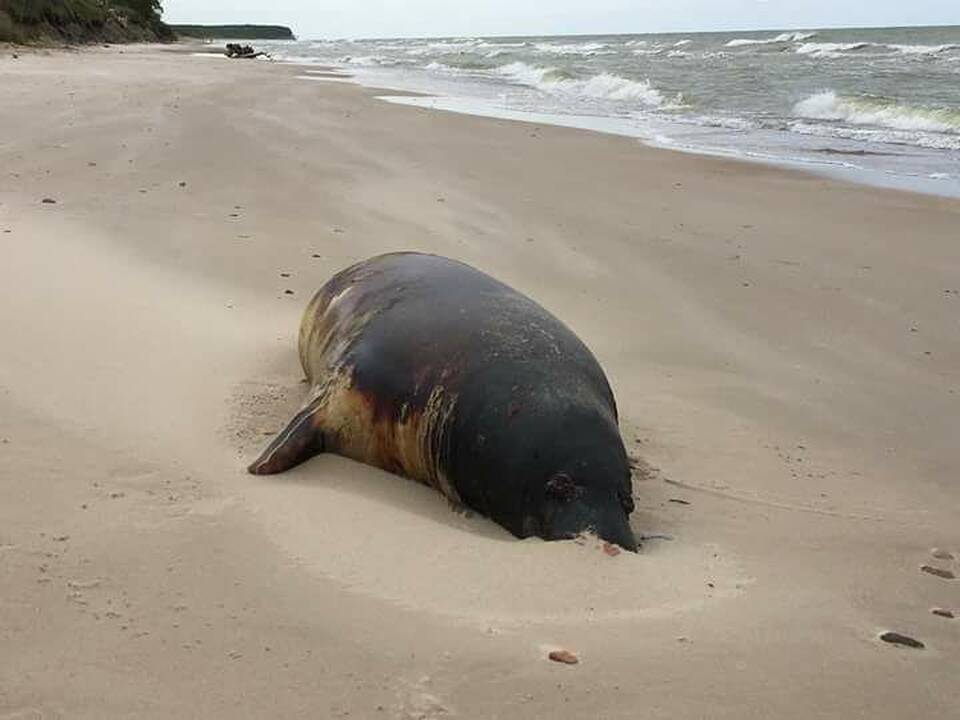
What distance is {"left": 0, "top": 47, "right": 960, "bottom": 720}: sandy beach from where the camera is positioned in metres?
2.27

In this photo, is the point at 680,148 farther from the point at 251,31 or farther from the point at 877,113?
the point at 251,31

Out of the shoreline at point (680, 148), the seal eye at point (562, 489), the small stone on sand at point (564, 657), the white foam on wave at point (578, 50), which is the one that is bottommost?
the white foam on wave at point (578, 50)

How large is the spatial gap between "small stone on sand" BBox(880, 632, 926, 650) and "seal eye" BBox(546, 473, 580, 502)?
3.12 ft

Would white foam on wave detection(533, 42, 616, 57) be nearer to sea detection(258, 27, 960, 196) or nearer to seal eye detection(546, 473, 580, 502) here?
sea detection(258, 27, 960, 196)

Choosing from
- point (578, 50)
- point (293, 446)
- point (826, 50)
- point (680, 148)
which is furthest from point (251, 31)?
point (293, 446)

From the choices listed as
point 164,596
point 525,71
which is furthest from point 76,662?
point 525,71

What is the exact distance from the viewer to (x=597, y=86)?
27.0 meters

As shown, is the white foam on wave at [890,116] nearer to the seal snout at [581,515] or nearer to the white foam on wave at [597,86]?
the white foam on wave at [597,86]

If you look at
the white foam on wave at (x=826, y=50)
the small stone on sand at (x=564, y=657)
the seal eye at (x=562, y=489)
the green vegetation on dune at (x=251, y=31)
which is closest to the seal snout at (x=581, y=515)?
the seal eye at (x=562, y=489)

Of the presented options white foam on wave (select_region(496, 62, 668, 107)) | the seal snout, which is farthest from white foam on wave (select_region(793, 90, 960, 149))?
the seal snout

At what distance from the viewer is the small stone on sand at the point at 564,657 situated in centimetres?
233

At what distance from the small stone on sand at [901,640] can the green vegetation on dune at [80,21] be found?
34840mm

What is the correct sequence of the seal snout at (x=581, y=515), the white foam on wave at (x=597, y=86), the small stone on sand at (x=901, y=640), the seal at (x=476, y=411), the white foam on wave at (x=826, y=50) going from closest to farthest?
the small stone on sand at (x=901, y=640), the seal snout at (x=581, y=515), the seal at (x=476, y=411), the white foam on wave at (x=597, y=86), the white foam on wave at (x=826, y=50)

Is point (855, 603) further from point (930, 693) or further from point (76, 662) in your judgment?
point (76, 662)
